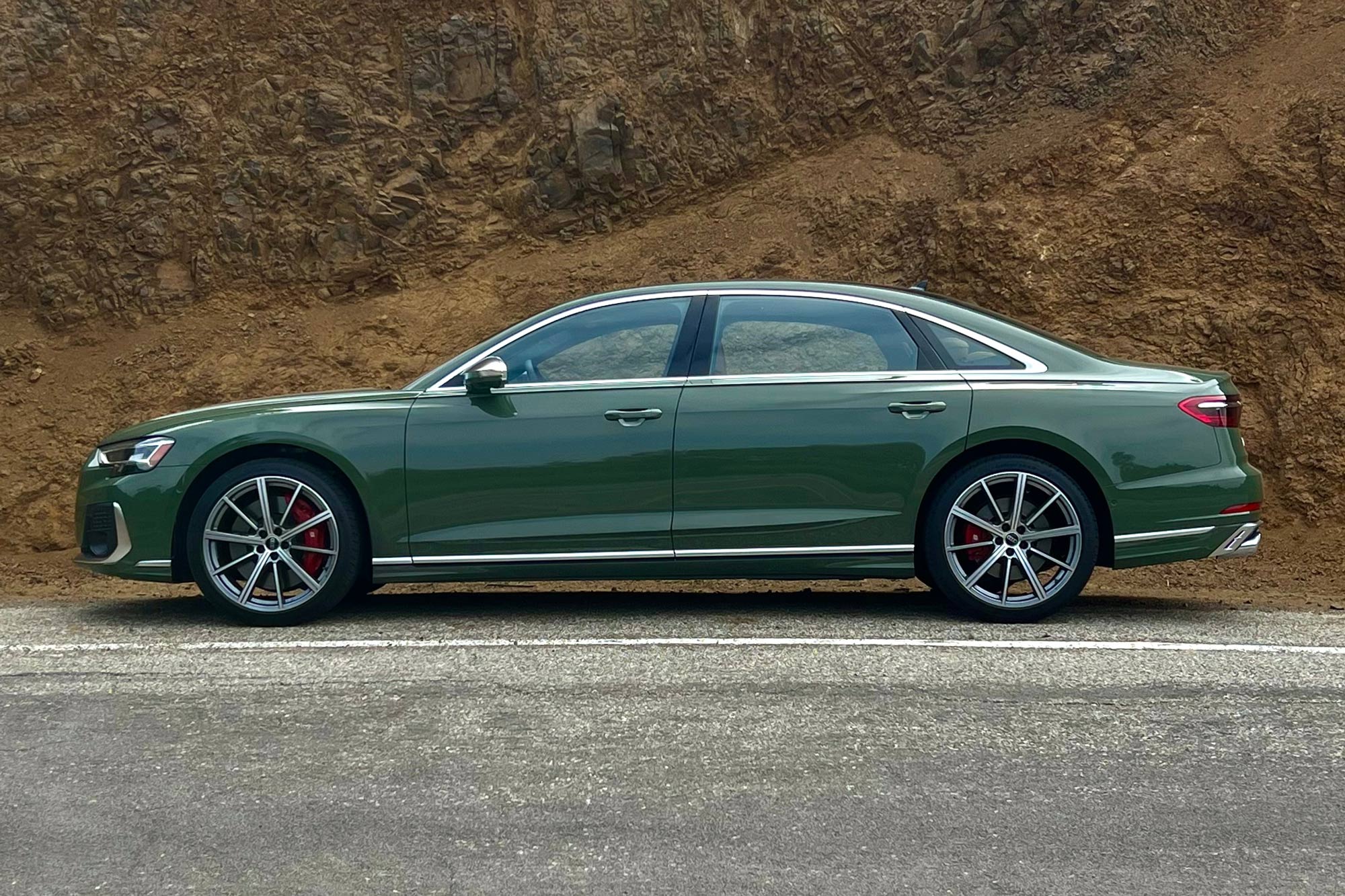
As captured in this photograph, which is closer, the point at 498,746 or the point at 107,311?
the point at 498,746

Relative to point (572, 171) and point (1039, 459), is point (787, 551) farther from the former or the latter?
point (572, 171)

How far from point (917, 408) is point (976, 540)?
2.24 feet

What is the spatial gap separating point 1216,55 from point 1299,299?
4.40 metres

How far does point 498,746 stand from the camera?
14.5ft

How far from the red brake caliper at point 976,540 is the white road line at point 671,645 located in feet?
2.04

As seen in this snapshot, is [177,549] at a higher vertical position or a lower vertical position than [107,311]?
lower

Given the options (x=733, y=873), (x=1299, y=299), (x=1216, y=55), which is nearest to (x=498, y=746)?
(x=733, y=873)

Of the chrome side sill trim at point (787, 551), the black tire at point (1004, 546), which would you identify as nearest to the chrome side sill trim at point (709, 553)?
the chrome side sill trim at point (787, 551)

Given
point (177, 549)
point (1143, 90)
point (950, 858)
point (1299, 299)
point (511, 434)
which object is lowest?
point (950, 858)

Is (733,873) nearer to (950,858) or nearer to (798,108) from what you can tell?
(950,858)

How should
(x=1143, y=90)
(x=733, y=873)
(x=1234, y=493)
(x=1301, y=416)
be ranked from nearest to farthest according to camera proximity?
(x=733, y=873), (x=1234, y=493), (x=1301, y=416), (x=1143, y=90)

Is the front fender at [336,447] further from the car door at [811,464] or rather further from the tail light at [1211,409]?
the tail light at [1211,409]

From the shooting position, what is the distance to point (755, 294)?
22.7 ft

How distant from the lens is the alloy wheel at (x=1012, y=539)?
6480mm
